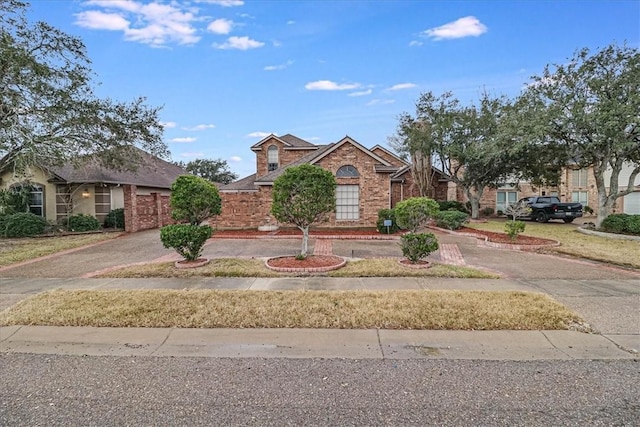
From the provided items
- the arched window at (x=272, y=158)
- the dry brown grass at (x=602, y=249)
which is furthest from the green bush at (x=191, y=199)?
the arched window at (x=272, y=158)

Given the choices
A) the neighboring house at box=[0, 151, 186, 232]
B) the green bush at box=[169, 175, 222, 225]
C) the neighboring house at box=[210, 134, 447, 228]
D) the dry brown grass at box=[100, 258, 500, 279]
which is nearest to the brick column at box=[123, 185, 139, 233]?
the neighboring house at box=[0, 151, 186, 232]

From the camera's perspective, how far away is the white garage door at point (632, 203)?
2531 cm

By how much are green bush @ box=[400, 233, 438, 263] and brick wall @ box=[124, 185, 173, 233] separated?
1421 centimetres

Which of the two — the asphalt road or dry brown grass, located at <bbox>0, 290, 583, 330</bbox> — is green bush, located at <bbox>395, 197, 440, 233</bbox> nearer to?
dry brown grass, located at <bbox>0, 290, 583, 330</bbox>

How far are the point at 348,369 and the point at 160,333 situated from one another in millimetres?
2572

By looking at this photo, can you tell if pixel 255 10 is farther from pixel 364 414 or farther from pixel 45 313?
pixel 364 414

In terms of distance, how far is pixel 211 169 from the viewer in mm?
51625

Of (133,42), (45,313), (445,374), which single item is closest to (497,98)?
(133,42)

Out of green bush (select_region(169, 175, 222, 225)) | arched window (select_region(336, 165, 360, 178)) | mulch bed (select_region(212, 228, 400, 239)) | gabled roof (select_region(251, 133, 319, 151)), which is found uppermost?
gabled roof (select_region(251, 133, 319, 151))

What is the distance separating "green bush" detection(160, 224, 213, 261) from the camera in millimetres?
8391

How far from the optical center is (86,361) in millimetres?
3840

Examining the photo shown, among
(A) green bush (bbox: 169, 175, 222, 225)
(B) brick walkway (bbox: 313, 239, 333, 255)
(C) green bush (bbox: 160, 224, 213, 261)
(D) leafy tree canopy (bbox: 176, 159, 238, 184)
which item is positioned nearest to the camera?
(C) green bush (bbox: 160, 224, 213, 261)

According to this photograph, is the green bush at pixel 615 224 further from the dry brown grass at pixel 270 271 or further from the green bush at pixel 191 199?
the green bush at pixel 191 199

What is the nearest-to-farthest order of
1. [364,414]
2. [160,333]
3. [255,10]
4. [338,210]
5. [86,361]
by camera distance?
1. [364,414]
2. [86,361]
3. [160,333]
4. [255,10]
5. [338,210]
